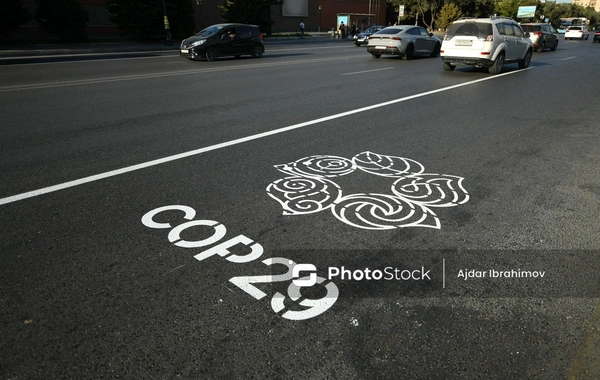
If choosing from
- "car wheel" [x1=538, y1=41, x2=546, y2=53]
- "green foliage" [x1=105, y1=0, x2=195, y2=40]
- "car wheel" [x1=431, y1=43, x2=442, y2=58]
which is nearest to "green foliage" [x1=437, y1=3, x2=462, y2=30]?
"car wheel" [x1=538, y1=41, x2=546, y2=53]

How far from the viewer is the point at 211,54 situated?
1905 centimetres

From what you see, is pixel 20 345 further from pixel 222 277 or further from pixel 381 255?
pixel 381 255

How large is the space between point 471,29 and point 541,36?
1572cm

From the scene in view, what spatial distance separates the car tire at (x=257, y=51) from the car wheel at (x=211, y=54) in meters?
2.50

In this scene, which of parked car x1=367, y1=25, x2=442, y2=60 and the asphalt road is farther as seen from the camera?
parked car x1=367, y1=25, x2=442, y2=60

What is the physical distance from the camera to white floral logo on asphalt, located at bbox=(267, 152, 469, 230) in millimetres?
3639

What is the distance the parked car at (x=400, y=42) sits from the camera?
19.5 m

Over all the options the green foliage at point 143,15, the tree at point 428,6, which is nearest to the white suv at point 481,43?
the green foliage at point 143,15

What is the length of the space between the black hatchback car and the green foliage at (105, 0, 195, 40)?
1470 centimetres

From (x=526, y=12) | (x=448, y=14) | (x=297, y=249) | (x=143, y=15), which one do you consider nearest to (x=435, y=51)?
(x=297, y=249)

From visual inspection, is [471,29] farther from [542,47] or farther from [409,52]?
[542,47]

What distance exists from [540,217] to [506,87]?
30.4ft

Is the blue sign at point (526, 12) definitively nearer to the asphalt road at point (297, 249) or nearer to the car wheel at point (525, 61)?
the car wheel at point (525, 61)

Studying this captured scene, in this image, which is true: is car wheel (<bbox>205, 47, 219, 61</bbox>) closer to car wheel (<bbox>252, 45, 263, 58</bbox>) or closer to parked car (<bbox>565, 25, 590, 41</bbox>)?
car wheel (<bbox>252, 45, 263, 58</bbox>)
